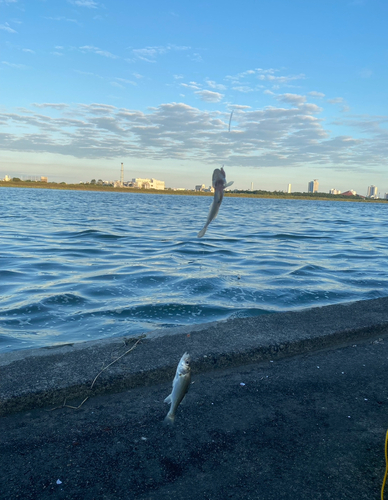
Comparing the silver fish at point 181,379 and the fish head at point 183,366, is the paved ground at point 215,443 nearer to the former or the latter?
the silver fish at point 181,379

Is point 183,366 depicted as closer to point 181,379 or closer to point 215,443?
point 181,379

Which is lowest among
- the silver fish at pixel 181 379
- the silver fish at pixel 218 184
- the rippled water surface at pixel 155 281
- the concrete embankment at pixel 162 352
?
the rippled water surface at pixel 155 281

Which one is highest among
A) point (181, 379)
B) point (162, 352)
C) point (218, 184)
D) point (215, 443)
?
point (218, 184)

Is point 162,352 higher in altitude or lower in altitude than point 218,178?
lower

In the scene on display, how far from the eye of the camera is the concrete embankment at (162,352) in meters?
3.60

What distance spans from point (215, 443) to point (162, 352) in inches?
52.7

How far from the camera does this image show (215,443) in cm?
304

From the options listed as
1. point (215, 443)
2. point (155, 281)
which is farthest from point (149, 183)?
point (155, 281)

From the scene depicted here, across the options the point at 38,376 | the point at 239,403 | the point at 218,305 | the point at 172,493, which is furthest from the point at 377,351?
the point at 218,305

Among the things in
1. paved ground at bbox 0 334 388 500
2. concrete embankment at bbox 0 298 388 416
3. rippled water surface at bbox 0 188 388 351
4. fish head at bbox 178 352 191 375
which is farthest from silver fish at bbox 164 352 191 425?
rippled water surface at bbox 0 188 388 351

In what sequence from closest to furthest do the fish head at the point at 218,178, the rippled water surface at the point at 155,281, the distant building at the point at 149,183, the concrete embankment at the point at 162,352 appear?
1. the fish head at the point at 218,178
2. the distant building at the point at 149,183
3. the concrete embankment at the point at 162,352
4. the rippled water surface at the point at 155,281

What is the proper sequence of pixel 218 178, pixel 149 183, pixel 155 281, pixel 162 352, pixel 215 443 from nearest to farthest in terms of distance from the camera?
pixel 218 178 → pixel 149 183 → pixel 215 443 → pixel 162 352 → pixel 155 281

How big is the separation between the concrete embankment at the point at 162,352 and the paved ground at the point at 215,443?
131 millimetres

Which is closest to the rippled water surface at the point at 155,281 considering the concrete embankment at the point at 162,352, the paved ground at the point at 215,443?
the concrete embankment at the point at 162,352
